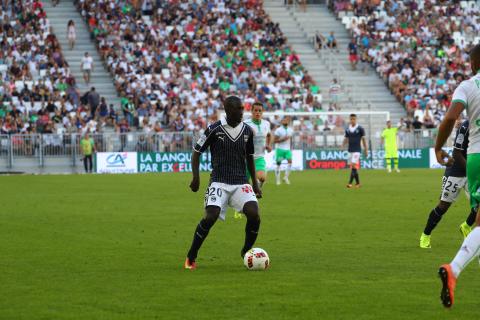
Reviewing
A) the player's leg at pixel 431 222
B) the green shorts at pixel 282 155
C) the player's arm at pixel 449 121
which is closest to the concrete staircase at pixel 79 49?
the green shorts at pixel 282 155

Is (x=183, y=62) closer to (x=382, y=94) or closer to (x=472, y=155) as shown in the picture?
(x=382, y=94)

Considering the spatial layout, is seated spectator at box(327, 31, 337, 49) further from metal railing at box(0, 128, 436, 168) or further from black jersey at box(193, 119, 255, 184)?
black jersey at box(193, 119, 255, 184)

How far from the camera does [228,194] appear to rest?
12.5m

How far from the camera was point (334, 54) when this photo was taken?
5803 centimetres

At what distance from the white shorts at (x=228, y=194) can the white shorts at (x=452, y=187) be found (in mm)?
3374

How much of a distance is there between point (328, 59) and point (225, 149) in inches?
1793

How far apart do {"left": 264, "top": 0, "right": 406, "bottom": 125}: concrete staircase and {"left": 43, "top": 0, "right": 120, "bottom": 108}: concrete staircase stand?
11.1m

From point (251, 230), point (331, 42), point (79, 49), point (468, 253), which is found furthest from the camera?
point (331, 42)

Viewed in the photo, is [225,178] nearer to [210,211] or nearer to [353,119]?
[210,211]

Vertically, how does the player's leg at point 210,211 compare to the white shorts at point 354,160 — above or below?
above

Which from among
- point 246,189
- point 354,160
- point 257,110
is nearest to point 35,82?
point 354,160

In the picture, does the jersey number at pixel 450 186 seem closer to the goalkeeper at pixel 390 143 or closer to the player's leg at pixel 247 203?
the player's leg at pixel 247 203

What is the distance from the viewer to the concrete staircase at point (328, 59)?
181 feet

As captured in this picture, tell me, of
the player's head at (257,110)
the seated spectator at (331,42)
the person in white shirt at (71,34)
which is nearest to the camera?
the player's head at (257,110)
